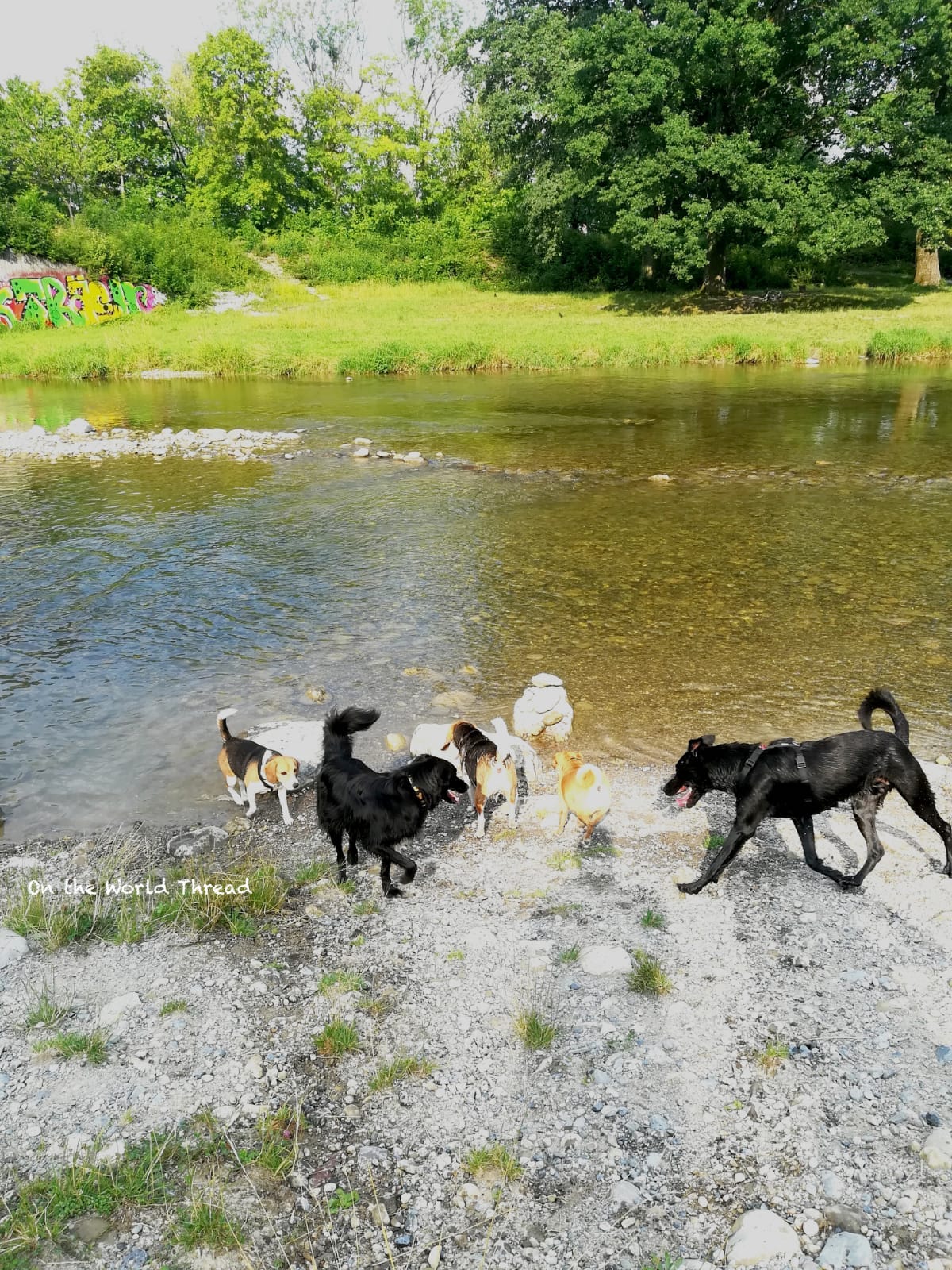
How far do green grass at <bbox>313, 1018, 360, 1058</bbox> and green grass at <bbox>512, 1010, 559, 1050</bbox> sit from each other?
83 centimetres

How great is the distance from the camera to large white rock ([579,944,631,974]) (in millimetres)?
4648

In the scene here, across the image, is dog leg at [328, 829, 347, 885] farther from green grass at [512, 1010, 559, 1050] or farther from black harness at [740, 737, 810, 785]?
black harness at [740, 737, 810, 785]

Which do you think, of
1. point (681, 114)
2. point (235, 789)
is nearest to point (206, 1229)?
point (235, 789)

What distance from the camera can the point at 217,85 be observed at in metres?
69.3

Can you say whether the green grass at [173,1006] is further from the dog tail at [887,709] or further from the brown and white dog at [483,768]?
the dog tail at [887,709]

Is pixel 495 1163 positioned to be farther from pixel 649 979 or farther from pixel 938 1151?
pixel 938 1151

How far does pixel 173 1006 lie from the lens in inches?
174

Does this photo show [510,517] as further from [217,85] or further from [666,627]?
[217,85]

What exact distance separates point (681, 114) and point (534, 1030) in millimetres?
49074

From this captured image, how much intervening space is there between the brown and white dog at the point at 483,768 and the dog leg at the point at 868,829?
2333 millimetres

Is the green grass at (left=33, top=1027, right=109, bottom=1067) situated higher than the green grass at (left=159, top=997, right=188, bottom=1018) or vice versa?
the green grass at (left=33, top=1027, right=109, bottom=1067)

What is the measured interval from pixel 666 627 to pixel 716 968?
604cm

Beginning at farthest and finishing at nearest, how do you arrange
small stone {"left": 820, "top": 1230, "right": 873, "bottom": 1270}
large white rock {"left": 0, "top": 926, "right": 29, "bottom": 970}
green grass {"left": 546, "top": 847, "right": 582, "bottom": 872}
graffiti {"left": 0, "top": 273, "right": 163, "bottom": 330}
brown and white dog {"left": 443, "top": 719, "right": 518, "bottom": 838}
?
graffiti {"left": 0, "top": 273, "right": 163, "bottom": 330} → brown and white dog {"left": 443, "top": 719, "right": 518, "bottom": 838} → green grass {"left": 546, "top": 847, "right": 582, "bottom": 872} → large white rock {"left": 0, "top": 926, "right": 29, "bottom": 970} → small stone {"left": 820, "top": 1230, "right": 873, "bottom": 1270}

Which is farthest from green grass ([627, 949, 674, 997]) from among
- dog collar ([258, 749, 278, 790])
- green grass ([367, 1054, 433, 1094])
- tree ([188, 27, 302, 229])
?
tree ([188, 27, 302, 229])
